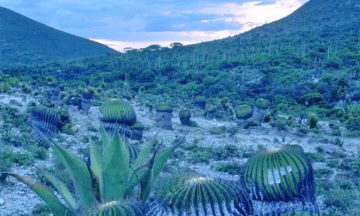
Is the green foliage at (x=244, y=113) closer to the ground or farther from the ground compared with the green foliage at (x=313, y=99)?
farther from the ground

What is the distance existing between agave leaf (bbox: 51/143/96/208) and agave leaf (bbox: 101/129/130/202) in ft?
0.54

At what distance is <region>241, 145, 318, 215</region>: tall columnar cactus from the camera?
394cm

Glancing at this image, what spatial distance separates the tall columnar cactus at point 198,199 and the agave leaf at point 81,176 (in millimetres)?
976

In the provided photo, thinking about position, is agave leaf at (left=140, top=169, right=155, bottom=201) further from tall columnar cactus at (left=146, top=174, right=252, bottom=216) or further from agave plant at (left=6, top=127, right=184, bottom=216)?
tall columnar cactus at (left=146, top=174, right=252, bottom=216)

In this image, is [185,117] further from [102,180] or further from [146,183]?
[102,180]

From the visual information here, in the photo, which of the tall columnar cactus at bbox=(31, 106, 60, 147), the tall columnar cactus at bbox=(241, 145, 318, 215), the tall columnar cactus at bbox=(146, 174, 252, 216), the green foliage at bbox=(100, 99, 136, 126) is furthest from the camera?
the tall columnar cactus at bbox=(31, 106, 60, 147)

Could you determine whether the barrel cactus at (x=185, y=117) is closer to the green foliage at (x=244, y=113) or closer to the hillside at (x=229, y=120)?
the hillside at (x=229, y=120)

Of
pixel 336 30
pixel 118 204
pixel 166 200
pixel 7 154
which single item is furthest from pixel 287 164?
pixel 336 30

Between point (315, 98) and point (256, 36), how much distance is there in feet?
154

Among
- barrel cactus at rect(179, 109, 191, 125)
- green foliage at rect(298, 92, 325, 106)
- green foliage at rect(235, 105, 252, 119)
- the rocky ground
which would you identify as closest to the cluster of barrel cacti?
the rocky ground

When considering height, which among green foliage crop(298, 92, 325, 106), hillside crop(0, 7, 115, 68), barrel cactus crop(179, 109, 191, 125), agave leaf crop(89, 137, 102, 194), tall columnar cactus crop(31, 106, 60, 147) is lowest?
green foliage crop(298, 92, 325, 106)

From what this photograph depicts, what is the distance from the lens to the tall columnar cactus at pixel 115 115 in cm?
967

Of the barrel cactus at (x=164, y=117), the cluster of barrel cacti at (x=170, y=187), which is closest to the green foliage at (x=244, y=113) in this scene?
the barrel cactus at (x=164, y=117)

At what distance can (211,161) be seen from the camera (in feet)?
33.3
